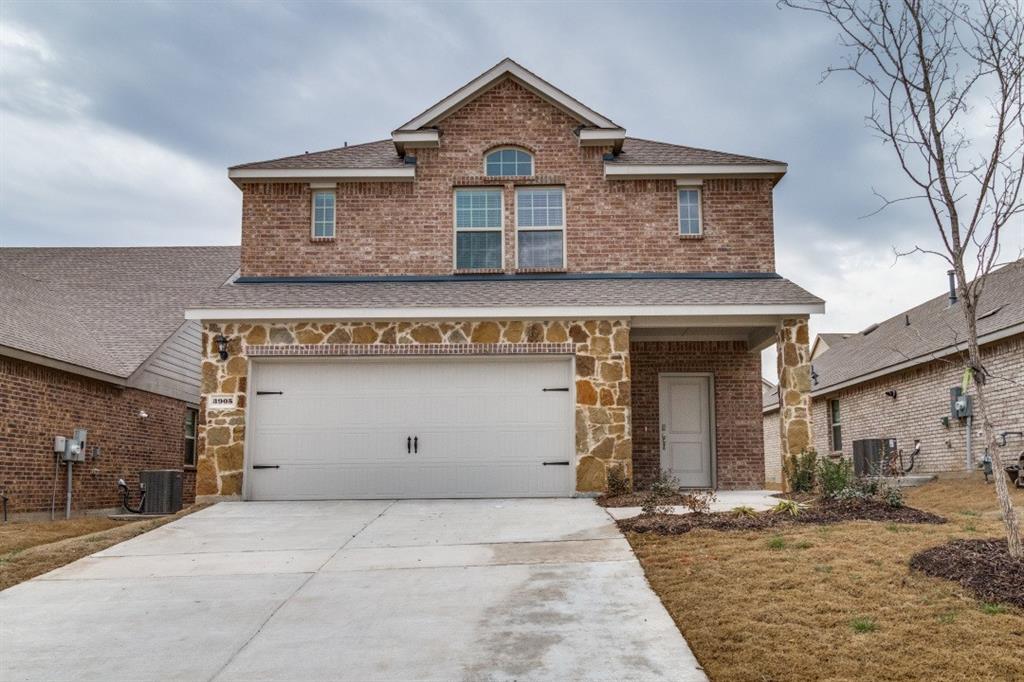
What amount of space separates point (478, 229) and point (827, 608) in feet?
34.0

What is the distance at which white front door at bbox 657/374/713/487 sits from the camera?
1620cm

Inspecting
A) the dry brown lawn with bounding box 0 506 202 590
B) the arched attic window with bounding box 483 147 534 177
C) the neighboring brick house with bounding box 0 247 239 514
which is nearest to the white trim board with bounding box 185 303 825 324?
the dry brown lawn with bounding box 0 506 202 590

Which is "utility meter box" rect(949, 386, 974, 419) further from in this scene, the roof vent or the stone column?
the stone column

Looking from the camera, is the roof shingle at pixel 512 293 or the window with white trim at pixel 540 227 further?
the window with white trim at pixel 540 227

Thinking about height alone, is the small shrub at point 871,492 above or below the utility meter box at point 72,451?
below

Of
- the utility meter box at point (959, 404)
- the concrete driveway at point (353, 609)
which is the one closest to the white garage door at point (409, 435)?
the concrete driveway at point (353, 609)

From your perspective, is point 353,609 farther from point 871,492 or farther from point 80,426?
point 80,426

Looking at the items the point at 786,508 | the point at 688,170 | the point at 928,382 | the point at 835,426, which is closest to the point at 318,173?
the point at 688,170

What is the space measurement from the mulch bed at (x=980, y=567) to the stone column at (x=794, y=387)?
5578mm

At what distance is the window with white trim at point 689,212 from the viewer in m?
15.4

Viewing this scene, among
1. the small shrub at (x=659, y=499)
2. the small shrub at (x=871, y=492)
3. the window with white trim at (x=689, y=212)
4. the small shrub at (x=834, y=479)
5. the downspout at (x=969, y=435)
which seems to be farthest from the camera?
the downspout at (x=969, y=435)

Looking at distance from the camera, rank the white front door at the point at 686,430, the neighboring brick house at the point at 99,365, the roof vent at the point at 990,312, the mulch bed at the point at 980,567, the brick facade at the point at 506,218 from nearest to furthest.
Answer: the mulch bed at the point at 980,567 < the neighboring brick house at the point at 99,365 < the brick facade at the point at 506,218 < the white front door at the point at 686,430 < the roof vent at the point at 990,312

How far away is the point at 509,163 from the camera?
15703 millimetres

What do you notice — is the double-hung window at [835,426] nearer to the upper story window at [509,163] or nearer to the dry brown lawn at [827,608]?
the upper story window at [509,163]
